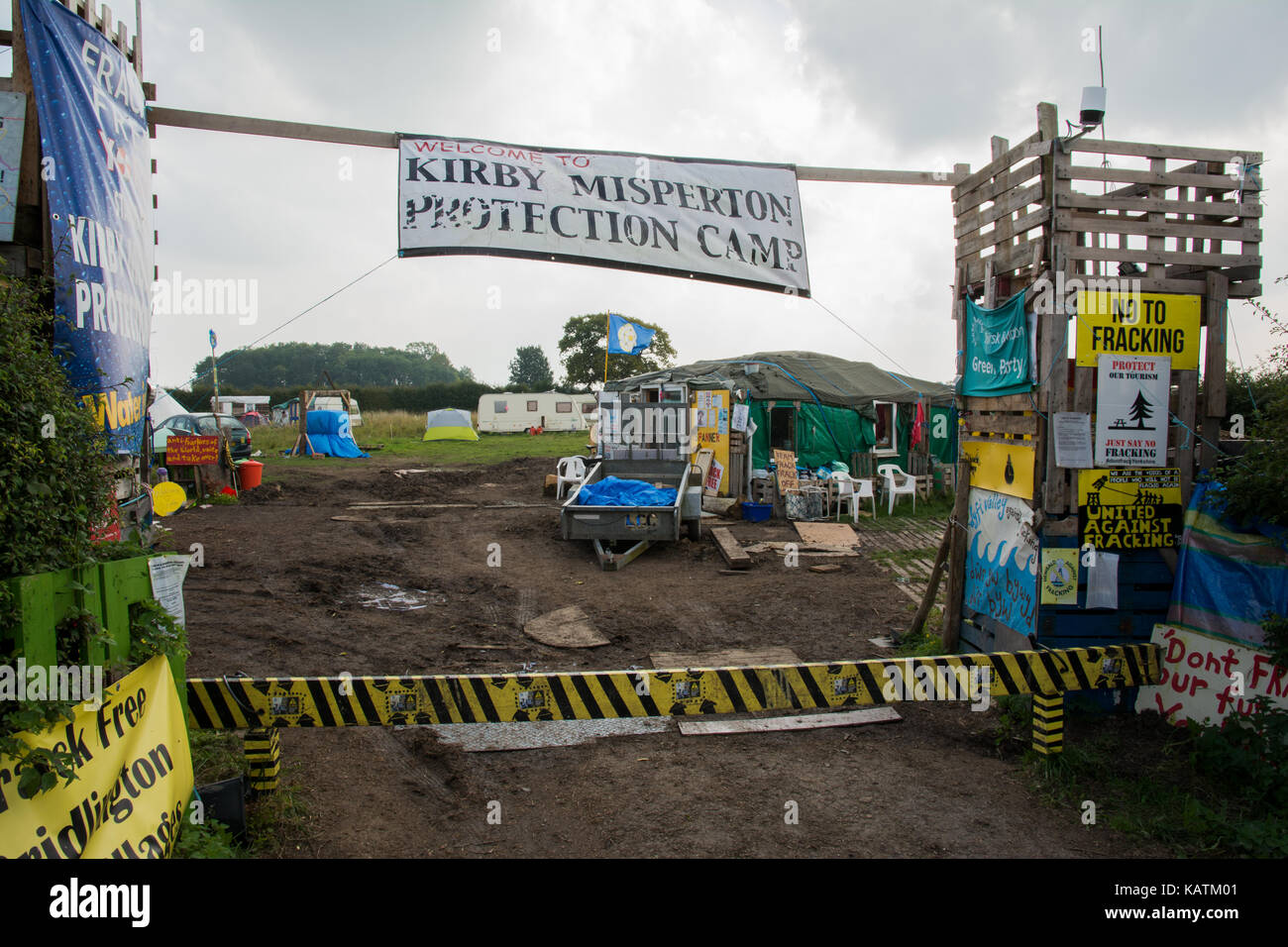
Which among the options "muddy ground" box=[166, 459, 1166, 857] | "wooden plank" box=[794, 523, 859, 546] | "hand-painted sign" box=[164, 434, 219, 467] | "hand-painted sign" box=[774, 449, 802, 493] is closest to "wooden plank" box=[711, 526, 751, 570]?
"muddy ground" box=[166, 459, 1166, 857]

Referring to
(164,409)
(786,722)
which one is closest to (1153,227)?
(786,722)

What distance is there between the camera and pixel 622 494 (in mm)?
13172

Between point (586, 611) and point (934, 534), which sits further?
point (934, 534)

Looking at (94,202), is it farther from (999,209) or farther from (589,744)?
(999,209)

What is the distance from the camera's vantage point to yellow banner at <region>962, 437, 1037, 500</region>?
5.78 meters

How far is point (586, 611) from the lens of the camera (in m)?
9.16

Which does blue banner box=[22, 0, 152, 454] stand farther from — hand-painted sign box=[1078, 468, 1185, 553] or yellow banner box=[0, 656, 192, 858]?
hand-painted sign box=[1078, 468, 1185, 553]

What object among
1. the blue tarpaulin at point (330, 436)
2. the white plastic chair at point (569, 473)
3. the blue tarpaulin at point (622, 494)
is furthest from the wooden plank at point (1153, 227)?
the blue tarpaulin at point (330, 436)

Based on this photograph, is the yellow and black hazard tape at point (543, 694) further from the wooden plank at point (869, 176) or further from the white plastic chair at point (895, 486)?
the white plastic chair at point (895, 486)

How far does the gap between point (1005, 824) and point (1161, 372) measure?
11.7 ft
